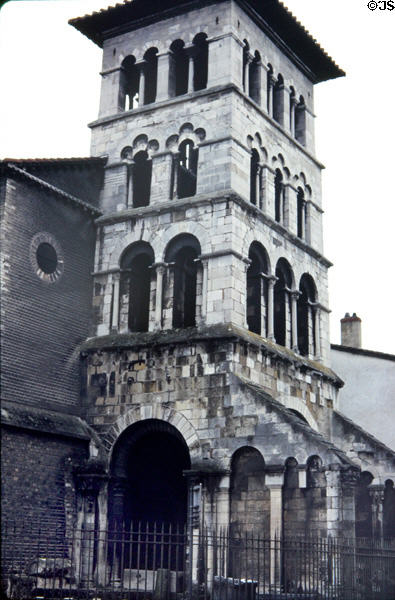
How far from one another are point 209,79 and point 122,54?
3.73 metres

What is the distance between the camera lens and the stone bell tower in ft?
61.7

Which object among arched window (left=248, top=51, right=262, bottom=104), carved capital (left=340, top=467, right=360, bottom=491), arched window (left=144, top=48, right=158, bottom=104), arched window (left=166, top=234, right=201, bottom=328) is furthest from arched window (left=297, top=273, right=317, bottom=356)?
arched window (left=144, top=48, right=158, bottom=104)

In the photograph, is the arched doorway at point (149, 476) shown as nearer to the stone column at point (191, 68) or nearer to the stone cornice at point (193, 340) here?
the stone cornice at point (193, 340)

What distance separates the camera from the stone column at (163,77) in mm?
23594

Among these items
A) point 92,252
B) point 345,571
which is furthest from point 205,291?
point 345,571

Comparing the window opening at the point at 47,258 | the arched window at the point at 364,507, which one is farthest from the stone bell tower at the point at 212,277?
the window opening at the point at 47,258

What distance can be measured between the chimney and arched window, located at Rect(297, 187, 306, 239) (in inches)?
276

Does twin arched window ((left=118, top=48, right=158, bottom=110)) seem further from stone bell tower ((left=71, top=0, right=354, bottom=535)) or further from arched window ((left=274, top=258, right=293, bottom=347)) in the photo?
arched window ((left=274, top=258, right=293, bottom=347))

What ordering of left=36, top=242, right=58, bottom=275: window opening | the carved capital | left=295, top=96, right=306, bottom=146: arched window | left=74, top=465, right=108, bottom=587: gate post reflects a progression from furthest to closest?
1. left=295, top=96, right=306, bottom=146: arched window
2. left=36, top=242, right=58, bottom=275: window opening
3. left=74, top=465, right=108, bottom=587: gate post
4. the carved capital

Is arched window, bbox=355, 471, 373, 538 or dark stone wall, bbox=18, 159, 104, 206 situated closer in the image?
dark stone wall, bbox=18, 159, 104, 206

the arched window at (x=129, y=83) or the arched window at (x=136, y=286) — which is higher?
the arched window at (x=129, y=83)

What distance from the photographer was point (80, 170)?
22.6m

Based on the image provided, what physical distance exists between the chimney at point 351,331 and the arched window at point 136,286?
10.7 meters

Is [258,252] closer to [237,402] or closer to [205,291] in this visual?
[205,291]
